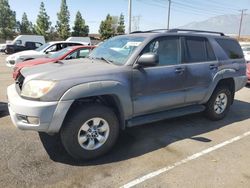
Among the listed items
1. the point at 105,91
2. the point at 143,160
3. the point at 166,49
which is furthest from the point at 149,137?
the point at 166,49

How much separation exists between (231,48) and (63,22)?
50.8 meters

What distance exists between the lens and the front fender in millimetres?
3433

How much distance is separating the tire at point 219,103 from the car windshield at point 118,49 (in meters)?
2.18

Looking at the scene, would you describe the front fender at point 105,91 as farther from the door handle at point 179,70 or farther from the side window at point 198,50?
the side window at point 198,50

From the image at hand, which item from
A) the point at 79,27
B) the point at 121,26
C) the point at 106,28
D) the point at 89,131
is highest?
the point at 121,26

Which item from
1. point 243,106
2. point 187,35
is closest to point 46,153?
point 187,35

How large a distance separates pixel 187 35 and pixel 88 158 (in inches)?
115

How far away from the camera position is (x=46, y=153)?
3.91m

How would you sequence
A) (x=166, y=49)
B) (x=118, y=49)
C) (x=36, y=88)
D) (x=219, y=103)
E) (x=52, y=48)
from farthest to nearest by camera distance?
(x=52, y=48) → (x=219, y=103) → (x=166, y=49) → (x=118, y=49) → (x=36, y=88)

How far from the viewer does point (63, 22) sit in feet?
173

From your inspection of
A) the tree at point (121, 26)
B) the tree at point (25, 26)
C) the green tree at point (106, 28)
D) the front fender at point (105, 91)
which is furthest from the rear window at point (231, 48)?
the tree at point (25, 26)

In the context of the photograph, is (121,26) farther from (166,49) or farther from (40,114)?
(40,114)

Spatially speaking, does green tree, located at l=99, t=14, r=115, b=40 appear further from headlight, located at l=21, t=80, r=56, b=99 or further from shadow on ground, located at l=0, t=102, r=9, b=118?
headlight, located at l=21, t=80, r=56, b=99

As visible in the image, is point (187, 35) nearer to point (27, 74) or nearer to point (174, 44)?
point (174, 44)
